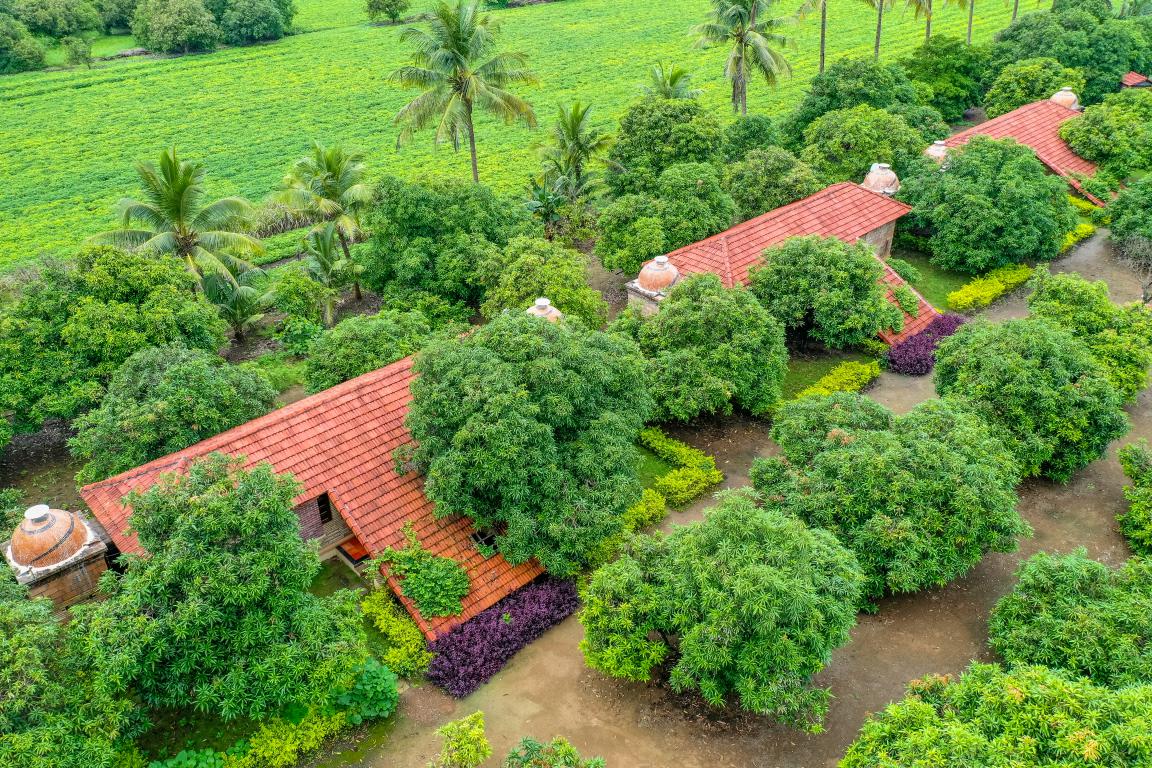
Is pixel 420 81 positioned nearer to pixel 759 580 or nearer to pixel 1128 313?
pixel 759 580

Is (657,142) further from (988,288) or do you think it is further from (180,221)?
(180,221)

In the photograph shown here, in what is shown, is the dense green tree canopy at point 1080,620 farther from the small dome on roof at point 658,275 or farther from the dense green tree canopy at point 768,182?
the dense green tree canopy at point 768,182

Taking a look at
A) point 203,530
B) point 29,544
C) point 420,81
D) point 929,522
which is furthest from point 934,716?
point 420,81

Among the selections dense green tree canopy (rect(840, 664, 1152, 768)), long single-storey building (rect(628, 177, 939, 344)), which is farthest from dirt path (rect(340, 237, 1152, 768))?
long single-storey building (rect(628, 177, 939, 344))

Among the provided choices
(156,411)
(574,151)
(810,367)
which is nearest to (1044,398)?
(810,367)

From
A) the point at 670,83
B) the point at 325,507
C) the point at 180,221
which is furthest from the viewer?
the point at 670,83

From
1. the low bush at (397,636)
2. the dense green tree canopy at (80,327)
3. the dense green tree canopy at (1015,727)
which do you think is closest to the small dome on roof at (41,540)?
the dense green tree canopy at (80,327)
